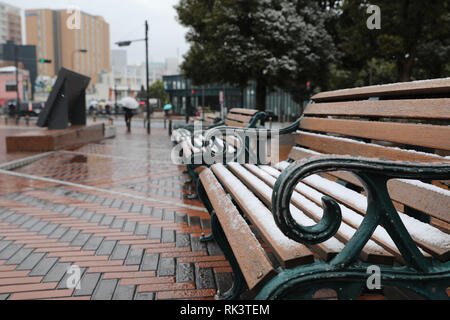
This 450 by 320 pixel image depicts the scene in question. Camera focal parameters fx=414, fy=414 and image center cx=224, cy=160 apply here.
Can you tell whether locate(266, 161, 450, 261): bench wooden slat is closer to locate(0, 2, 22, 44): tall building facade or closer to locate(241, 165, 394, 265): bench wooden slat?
locate(241, 165, 394, 265): bench wooden slat

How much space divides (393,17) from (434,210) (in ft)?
49.6

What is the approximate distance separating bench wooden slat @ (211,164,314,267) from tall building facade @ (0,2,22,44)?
147899 millimetres

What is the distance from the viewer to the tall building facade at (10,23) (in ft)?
431

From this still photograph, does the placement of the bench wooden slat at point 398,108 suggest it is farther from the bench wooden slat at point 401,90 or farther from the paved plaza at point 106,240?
the paved plaza at point 106,240

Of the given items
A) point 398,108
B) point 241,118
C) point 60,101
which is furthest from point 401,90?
point 60,101

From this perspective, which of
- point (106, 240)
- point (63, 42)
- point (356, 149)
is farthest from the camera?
point (63, 42)

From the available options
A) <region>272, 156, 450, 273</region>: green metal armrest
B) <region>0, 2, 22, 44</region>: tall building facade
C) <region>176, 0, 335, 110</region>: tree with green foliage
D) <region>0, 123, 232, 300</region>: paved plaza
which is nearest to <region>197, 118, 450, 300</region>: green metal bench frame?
<region>272, 156, 450, 273</region>: green metal armrest

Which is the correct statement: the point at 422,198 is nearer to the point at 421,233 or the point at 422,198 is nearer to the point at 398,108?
the point at 421,233

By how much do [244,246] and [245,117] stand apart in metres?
3.34

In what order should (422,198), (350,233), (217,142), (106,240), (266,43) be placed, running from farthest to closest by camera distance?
(266,43), (217,142), (106,240), (422,198), (350,233)


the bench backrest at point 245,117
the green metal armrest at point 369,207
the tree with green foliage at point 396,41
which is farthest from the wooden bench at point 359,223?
the tree with green foliage at point 396,41

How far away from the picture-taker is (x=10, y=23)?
5340 inches

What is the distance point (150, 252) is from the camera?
2900mm
